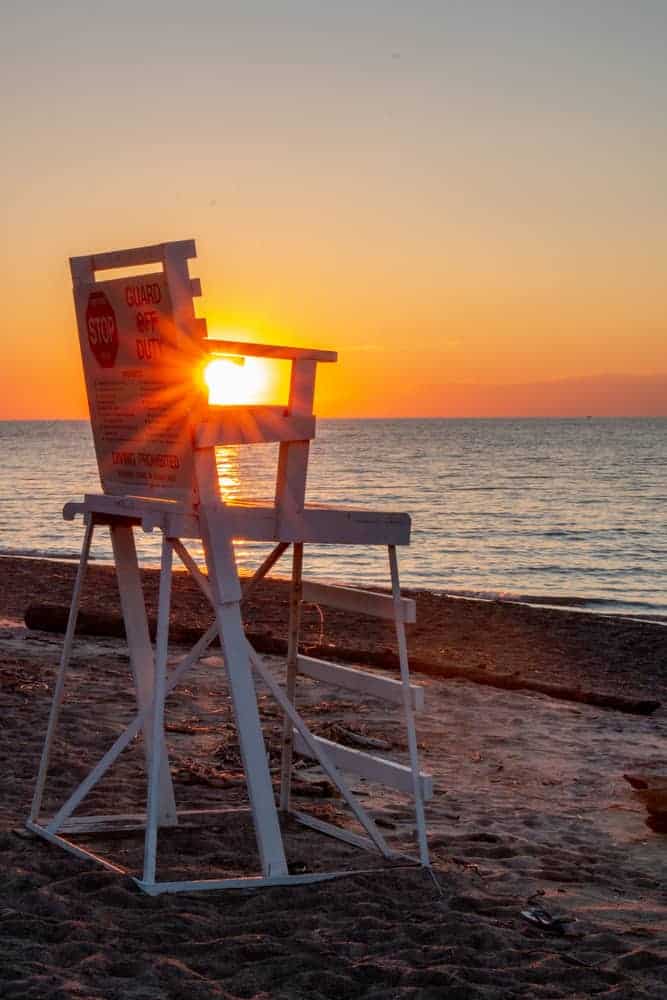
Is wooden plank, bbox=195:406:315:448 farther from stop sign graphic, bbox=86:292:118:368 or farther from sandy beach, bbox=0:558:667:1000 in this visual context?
sandy beach, bbox=0:558:667:1000

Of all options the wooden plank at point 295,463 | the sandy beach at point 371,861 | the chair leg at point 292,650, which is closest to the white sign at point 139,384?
the wooden plank at point 295,463

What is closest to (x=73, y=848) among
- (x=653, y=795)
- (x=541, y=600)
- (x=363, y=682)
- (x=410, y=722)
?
(x=363, y=682)

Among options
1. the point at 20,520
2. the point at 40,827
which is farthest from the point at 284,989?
the point at 20,520

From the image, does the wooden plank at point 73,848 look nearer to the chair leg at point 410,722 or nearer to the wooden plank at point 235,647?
the wooden plank at point 235,647

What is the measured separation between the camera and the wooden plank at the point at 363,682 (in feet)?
18.8

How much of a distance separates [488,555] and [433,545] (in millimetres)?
2880

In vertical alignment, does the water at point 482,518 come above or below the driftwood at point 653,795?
below

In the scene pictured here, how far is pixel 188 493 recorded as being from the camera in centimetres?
535

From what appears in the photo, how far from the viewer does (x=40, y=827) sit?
6141 millimetres

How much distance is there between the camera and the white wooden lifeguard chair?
523cm

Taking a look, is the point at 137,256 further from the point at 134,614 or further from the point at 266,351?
the point at 134,614

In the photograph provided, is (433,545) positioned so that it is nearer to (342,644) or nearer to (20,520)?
(20,520)

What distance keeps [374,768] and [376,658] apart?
6.37 meters

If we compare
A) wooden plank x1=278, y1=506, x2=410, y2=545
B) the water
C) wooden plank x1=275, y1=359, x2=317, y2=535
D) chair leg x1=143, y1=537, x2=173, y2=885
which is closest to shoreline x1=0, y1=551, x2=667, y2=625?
the water
